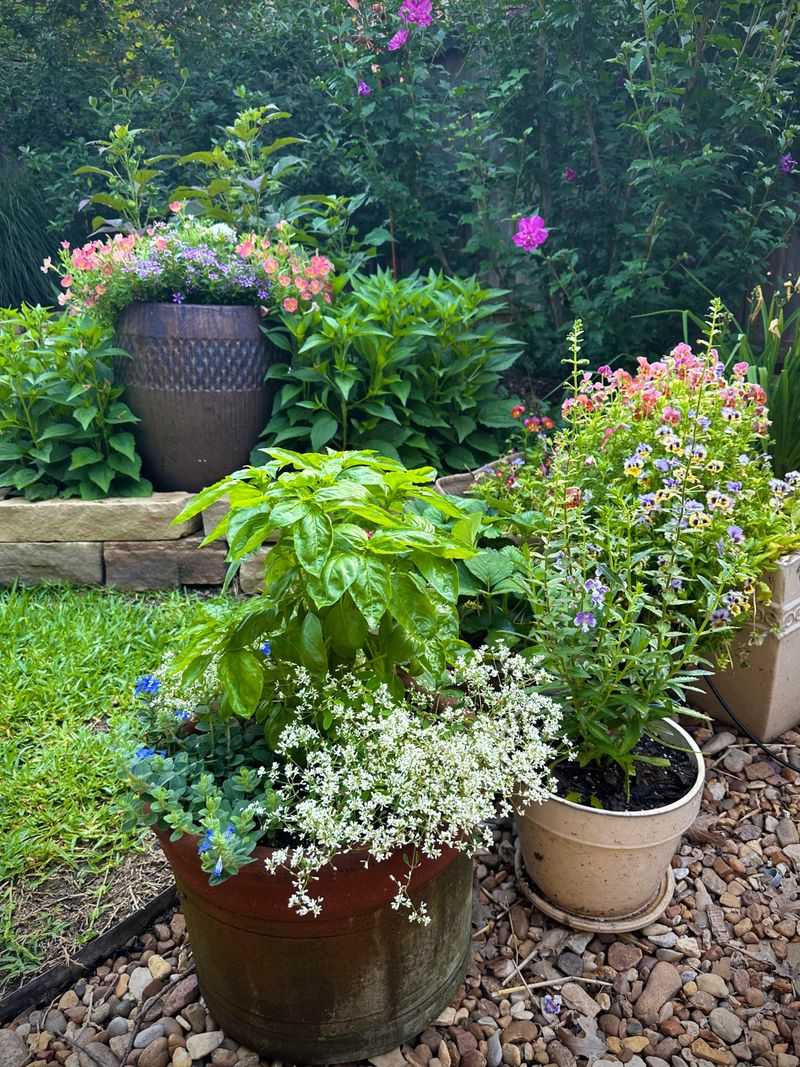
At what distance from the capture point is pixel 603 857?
1532 mm

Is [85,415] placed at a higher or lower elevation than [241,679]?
lower

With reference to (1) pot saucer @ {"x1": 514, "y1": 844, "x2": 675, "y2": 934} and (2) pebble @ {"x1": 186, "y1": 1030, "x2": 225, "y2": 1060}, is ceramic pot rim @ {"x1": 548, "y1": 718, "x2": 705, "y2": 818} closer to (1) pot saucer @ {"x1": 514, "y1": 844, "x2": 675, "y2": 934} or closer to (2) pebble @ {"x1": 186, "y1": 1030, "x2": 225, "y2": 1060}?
(1) pot saucer @ {"x1": 514, "y1": 844, "x2": 675, "y2": 934}

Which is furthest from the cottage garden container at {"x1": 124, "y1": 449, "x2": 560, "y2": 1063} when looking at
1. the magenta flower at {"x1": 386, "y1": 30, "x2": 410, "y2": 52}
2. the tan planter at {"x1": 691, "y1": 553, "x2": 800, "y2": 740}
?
the magenta flower at {"x1": 386, "y1": 30, "x2": 410, "y2": 52}

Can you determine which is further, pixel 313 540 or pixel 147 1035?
pixel 147 1035

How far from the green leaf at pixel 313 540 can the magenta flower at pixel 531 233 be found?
2.76 meters

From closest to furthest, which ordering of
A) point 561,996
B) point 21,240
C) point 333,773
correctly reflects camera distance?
1. point 333,773
2. point 561,996
3. point 21,240

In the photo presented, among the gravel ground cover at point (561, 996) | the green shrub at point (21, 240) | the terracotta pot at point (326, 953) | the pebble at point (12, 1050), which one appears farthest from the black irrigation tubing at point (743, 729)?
the green shrub at point (21, 240)

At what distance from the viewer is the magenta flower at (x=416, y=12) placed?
3598 millimetres

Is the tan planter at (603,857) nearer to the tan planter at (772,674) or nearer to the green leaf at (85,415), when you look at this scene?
the tan planter at (772,674)

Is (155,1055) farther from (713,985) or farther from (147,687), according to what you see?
(713,985)

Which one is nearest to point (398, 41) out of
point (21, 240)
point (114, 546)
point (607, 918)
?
point (114, 546)

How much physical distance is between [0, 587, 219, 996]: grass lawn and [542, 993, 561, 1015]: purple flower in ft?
2.76

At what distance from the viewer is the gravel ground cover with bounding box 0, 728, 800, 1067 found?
139 cm

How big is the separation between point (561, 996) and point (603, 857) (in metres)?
0.27
